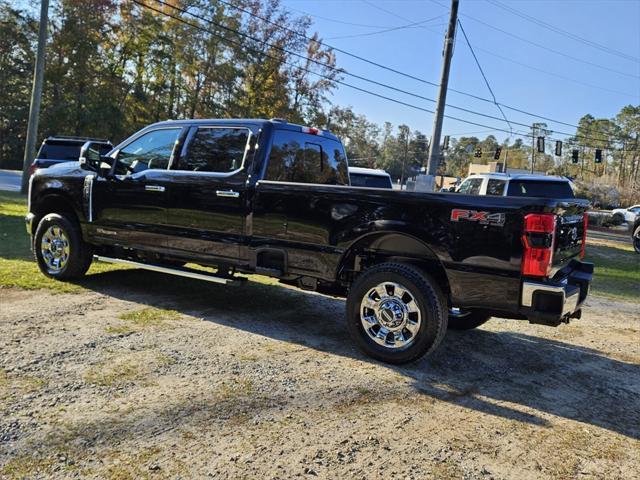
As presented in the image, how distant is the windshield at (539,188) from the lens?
40.3 feet

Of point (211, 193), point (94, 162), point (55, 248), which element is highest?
point (94, 162)

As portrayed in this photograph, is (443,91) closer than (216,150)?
No

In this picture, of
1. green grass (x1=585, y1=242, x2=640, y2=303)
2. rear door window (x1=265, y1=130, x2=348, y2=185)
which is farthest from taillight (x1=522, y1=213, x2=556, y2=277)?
green grass (x1=585, y1=242, x2=640, y2=303)

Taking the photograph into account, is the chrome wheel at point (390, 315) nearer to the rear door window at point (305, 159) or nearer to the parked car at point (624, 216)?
the rear door window at point (305, 159)

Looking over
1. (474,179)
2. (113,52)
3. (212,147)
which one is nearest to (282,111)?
(113,52)

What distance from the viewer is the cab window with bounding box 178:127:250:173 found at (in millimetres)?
5488

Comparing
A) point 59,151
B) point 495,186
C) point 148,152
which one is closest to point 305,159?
point 148,152

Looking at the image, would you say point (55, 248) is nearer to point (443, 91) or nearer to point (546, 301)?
point (546, 301)

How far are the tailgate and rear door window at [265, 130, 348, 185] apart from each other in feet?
8.98

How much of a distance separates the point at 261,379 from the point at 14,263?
16.9ft

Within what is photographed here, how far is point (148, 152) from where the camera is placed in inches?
241

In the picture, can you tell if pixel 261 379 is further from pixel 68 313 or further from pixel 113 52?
pixel 113 52

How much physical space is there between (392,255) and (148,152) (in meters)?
3.15

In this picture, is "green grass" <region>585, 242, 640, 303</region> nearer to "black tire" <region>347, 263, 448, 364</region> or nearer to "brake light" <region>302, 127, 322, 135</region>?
"black tire" <region>347, 263, 448, 364</region>
